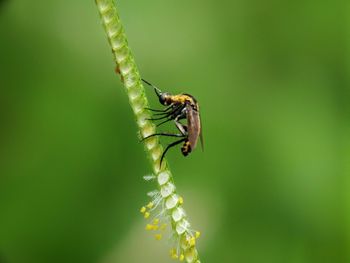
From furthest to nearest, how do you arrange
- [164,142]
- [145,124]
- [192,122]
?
[164,142] < [192,122] < [145,124]

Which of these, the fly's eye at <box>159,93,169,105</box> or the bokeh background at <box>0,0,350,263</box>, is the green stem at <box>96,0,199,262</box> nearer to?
the fly's eye at <box>159,93,169,105</box>

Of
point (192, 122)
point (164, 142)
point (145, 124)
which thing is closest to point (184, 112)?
point (192, 122)

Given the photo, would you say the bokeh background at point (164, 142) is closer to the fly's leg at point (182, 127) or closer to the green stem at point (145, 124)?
the fly's leg at point (182, 127)

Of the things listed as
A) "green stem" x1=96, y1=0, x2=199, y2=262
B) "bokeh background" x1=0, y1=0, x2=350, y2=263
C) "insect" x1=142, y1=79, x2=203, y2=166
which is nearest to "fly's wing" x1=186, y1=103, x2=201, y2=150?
"insect" x1=142, y1=79, x2=203, y2=166

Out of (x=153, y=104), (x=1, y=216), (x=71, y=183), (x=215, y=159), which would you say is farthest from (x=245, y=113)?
(x=1, y=216)

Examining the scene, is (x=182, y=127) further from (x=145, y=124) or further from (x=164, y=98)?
(x=145, y=124)

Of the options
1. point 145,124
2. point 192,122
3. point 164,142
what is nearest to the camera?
point 145,124

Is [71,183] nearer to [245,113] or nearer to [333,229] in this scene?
[245,113]
